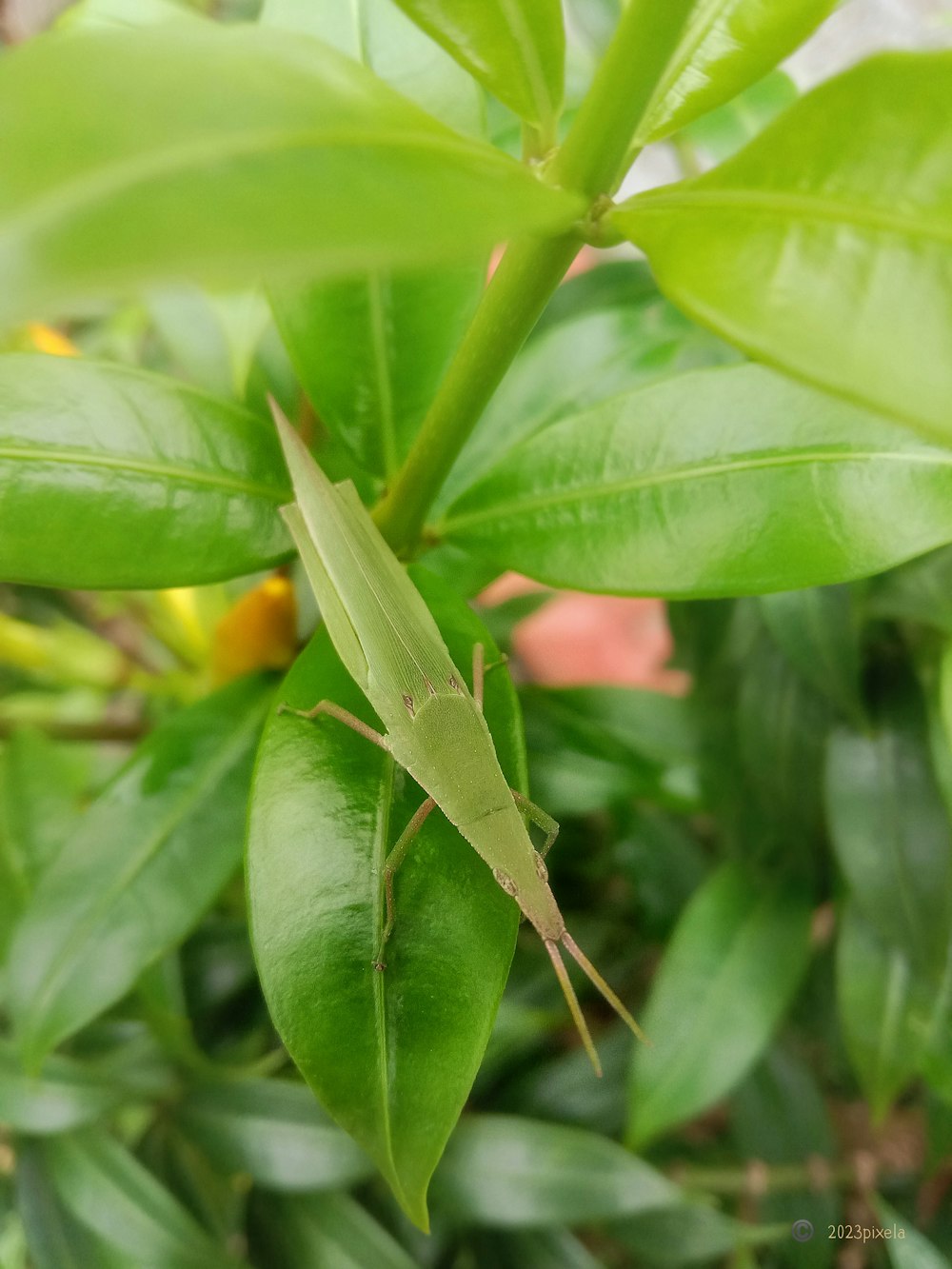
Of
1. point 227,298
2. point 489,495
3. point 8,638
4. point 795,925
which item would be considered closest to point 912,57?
point 489,495

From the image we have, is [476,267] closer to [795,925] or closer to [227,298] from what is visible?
[227,298]

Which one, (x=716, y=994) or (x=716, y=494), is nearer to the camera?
(x=716, y=494)

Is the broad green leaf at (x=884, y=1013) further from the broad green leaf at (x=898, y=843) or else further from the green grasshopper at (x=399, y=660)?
the green grasshopper at (x=399, y=660)

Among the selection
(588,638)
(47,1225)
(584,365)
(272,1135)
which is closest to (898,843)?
(584,365)

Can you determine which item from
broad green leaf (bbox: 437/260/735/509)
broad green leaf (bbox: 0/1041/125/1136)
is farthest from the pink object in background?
broad green leaf (bbox: 0/1041/125/1136)

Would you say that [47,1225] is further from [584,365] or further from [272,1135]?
[584,365]

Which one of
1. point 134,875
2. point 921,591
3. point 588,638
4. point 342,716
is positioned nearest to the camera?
point 342,716

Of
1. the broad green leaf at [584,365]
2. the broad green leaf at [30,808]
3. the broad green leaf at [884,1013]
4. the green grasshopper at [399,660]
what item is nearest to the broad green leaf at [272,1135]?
the broad green leaf at [30,808]
